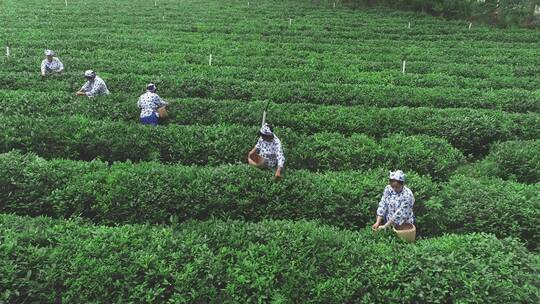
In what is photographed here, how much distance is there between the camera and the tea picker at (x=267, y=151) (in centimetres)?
854

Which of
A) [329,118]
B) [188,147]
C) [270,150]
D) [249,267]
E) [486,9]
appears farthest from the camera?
[486,9]

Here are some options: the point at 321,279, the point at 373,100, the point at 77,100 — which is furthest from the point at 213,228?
the point at 373,100

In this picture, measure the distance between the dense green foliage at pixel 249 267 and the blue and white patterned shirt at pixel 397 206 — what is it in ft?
2.23

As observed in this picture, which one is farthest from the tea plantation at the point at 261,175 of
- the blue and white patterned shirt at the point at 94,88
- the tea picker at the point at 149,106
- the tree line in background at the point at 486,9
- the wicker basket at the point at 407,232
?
the tree line in background at the point at 486,9

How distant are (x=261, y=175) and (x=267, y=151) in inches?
22.8

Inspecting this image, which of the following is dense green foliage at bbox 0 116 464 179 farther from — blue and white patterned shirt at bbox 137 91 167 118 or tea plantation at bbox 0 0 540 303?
blue and white patterned shirt at bbox 137 91 167 118

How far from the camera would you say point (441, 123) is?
11992mm

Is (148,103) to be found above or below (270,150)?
above

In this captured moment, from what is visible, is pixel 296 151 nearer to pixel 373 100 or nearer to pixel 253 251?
pixel 253 251

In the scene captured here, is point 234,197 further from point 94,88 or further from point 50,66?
point 50,66

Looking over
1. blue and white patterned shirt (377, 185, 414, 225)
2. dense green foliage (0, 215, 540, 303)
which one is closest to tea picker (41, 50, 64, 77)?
dense green foliage (0, 215, 540, 303)

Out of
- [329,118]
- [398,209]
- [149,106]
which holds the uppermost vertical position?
[149,106]

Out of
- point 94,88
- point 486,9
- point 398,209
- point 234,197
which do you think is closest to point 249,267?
point 234,197

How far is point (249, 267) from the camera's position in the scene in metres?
5.91
